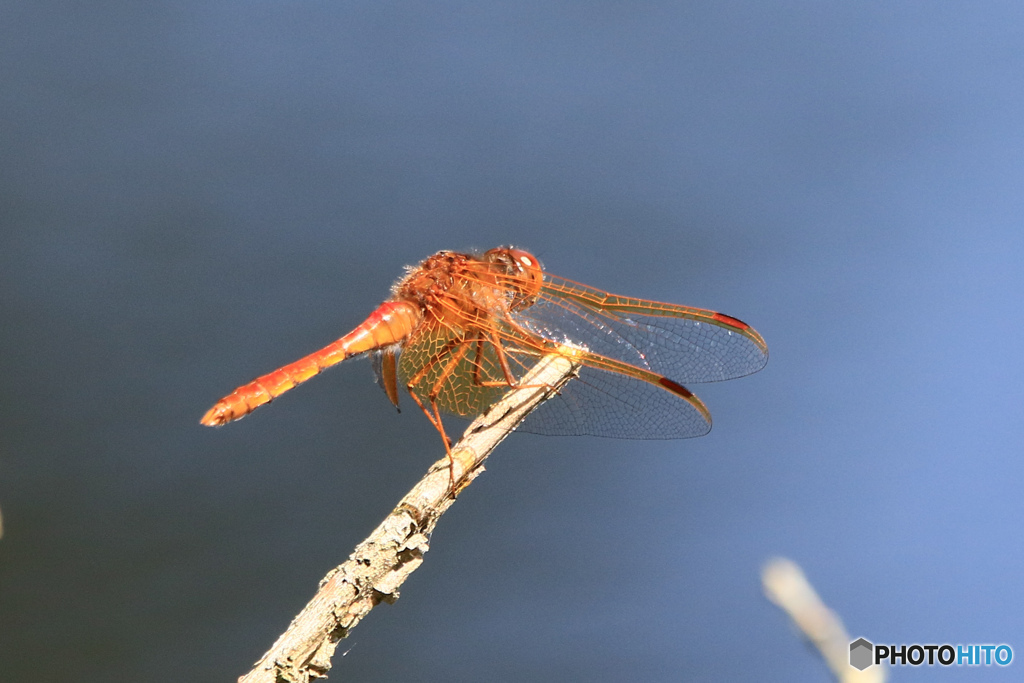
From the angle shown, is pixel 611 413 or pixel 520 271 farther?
pixel 520 271

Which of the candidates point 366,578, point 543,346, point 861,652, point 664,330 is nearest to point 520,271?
point 543,346

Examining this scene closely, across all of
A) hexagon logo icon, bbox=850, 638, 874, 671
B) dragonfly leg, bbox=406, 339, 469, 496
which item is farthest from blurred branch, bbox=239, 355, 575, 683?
hexagon logo icon, bbox=850, 638, 874, 671

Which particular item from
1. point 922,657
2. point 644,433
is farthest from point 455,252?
point 922,657

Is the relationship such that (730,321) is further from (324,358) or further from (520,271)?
(324,358)

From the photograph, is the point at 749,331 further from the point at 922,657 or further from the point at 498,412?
the point at 922,657

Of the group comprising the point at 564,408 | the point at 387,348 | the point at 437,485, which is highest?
the point at 564,408

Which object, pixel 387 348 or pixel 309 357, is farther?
pixel 387 348
